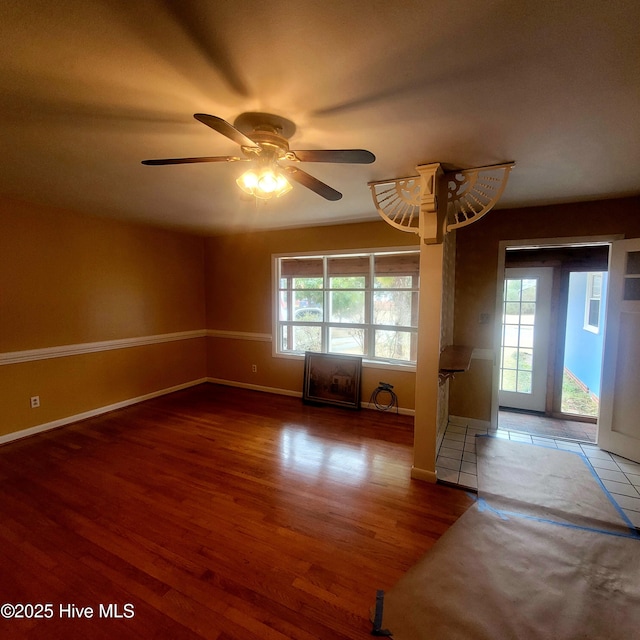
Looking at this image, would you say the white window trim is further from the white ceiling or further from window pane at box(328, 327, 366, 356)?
the white ceiling

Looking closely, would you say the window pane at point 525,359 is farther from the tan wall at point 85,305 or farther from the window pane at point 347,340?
the tan wall at point 85,305

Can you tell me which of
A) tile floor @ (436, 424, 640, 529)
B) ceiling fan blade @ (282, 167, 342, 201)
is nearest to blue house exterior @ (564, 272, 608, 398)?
tile floor @ (436, 424, 640, 529)

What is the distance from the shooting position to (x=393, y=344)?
13.6ft

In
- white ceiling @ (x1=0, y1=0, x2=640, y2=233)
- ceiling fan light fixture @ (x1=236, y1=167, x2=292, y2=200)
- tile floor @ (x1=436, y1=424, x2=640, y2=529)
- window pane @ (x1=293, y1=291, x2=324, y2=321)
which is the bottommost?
tile floor @ (x1=436, y1=424, x2=640, y2=529)

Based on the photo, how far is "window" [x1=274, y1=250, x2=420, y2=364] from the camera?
4020mm

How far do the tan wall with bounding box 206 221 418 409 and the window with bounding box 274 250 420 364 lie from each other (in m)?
0.18

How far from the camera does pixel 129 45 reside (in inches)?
46.4

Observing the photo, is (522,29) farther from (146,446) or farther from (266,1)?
(146,446)

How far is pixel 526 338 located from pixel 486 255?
1.60m

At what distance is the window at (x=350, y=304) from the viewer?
158 inches

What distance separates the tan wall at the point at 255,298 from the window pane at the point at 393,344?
0.22 metres

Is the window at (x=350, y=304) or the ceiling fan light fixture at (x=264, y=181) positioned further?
the window at (x=350, y=304)

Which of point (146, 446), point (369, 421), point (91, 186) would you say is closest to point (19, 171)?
point (91, 186)

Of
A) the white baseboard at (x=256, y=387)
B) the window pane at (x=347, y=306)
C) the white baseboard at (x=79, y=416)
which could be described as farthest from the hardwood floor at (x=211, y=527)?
the window pane at (x=347, y=306)
